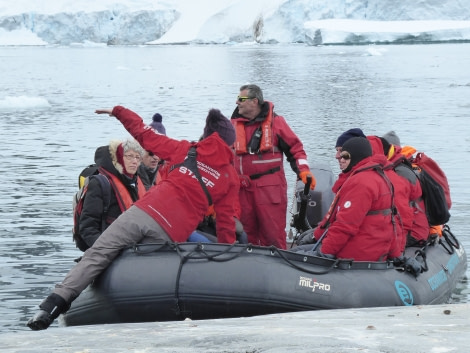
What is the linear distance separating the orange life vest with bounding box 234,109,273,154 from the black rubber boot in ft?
5.79

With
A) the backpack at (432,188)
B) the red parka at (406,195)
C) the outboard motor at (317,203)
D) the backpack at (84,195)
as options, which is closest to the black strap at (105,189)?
the backpack at (84,195)

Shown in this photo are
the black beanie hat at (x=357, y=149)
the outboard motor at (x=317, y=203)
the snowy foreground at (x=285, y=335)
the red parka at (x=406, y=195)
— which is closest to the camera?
the snowy foreground at (x=285, y=335)

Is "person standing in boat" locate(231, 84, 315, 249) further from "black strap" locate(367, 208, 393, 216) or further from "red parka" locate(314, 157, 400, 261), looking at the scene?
"black strap" locate(367, 208, 393, 216)

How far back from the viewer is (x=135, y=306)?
468 cm

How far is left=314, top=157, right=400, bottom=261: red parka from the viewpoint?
4.69 m

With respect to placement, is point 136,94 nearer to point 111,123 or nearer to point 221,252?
point 111,123

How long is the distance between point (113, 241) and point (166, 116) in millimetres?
15540

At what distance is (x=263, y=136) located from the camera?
18.6 ft

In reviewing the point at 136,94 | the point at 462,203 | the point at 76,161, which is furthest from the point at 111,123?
the point at 462,203

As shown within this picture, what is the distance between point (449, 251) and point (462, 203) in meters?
3.63

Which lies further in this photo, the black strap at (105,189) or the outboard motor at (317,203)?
the outboard motor at (317,203)

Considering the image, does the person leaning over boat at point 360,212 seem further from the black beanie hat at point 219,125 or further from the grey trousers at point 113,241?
the grey trousers at point 113,241

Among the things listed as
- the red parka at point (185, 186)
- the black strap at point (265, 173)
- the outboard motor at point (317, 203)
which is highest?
the red parka at point (185, 186)

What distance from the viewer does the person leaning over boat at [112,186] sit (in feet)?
16.1
